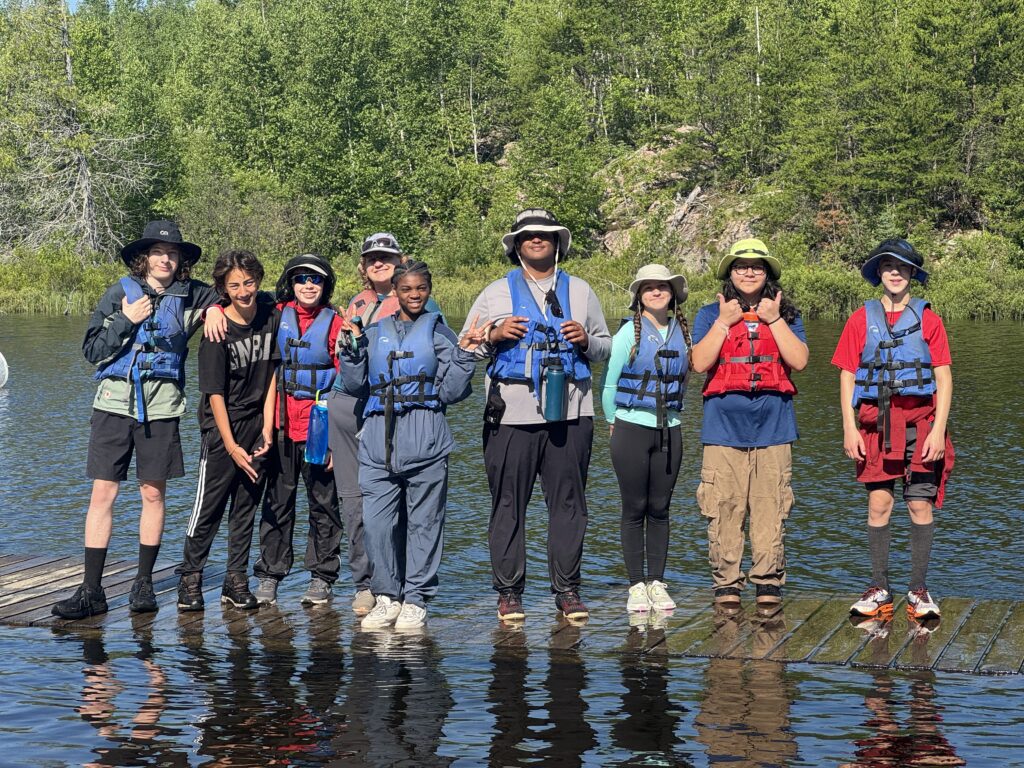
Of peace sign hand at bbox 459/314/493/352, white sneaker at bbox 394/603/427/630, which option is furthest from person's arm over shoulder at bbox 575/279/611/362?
white sneaker at bbox 394/603/427/630

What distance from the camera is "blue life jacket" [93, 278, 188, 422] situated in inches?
312

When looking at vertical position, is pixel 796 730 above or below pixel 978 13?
below

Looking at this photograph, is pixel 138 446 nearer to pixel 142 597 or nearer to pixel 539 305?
pixel 142 597

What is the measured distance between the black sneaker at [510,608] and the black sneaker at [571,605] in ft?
0.84

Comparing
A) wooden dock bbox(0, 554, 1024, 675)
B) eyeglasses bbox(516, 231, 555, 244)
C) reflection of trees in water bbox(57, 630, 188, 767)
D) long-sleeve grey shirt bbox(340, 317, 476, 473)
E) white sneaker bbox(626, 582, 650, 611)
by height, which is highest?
eyeglasses bbox(516, 231, 555, 244)

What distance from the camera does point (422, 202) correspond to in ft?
247

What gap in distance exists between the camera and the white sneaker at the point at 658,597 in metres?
8.17

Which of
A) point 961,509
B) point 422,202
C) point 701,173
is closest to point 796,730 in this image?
point 961,509

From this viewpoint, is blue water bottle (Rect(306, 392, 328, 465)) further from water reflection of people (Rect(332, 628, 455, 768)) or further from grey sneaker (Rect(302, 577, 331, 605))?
water reflection of people (Rect(332, 628, 455, 768))

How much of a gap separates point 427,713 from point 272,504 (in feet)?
7.46

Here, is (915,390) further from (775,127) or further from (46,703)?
(775,127)

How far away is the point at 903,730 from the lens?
6.14 metres

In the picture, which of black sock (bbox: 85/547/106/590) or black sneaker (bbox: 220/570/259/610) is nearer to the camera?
black sock (bbox: 85/547/106/590)

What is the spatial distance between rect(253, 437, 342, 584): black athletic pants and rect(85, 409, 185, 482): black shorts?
25.1 inches
